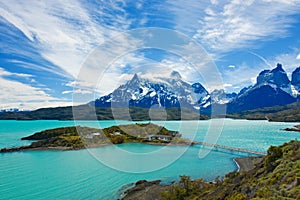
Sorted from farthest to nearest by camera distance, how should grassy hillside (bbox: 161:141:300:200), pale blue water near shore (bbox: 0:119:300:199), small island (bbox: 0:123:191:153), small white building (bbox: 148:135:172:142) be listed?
small white building (bbox: 148:135:172:142) < small island (bbox: 0:123:191:153) < pale blue water near shore (bbox: 0:119:300:199) < grassy hillside (bbox: 161:141:300:200)

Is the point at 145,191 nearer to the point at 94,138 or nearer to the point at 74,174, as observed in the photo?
the point at 74,174

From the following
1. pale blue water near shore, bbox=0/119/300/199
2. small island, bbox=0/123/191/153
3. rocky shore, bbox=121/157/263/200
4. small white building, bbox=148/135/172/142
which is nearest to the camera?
rocky shore, bbox=121/157/263/200

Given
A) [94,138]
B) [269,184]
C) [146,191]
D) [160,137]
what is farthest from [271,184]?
[160,137]

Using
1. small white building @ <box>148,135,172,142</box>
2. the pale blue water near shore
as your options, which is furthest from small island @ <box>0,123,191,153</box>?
the pale blue water near shore

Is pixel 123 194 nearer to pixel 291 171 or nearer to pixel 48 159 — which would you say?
pixel 291 171

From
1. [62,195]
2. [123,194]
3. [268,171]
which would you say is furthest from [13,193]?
[268,171]

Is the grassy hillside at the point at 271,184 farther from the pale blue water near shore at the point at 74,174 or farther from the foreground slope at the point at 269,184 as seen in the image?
the pale blue water near shore at the point at 74,174

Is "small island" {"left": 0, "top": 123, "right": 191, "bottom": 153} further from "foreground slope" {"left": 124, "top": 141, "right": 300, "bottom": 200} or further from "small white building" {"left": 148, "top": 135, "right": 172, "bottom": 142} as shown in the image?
"foreground slope" {"left": 124, "top": 141, "right": 300, "bottom": 200}

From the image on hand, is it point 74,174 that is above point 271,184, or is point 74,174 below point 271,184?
below

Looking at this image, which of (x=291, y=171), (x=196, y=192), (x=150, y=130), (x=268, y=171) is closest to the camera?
(x=291, y=171)
